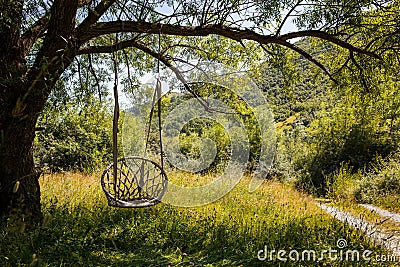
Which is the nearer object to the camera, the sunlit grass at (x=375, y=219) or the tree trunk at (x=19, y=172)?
the tree trunk at (x=19, y=172)

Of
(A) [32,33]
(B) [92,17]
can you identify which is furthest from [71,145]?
(B) [92,17]

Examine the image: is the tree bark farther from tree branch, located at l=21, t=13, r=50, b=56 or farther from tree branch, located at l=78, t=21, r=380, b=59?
tree branch, located at l=78, t=21, r=380, b=59

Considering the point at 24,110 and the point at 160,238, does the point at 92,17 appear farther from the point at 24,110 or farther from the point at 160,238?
the point at 160,238

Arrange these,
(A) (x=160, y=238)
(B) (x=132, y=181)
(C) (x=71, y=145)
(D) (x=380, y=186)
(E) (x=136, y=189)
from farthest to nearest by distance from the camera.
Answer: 1. (C) (x=71, y=145)
2. (D) (x=380, y=186)
3. (E) (x=136, y=189)
4. (B) (x=132, y=181)
5. (A) (x=160, y=238)

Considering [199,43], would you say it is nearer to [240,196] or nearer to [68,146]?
[240,196]

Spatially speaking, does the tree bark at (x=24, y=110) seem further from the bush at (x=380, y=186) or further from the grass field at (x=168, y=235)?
the bush at (x=380, y=186)

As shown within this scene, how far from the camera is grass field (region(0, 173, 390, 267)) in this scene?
3.46 meters

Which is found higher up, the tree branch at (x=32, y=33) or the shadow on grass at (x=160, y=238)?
the tree branch at (x=32, y=33)

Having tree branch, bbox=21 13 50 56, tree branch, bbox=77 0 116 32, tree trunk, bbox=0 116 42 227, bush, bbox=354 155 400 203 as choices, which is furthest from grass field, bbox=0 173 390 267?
bush, bbox=354 155 400 203

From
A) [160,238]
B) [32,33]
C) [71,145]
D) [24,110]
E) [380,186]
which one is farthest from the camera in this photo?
[71,145]

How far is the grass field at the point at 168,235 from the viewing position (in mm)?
3457

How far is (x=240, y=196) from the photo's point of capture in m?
6.44

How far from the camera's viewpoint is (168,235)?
14.1 ft

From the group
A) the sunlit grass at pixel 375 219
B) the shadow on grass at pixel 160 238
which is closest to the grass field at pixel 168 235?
the shadow on grass at pixel 160 238
